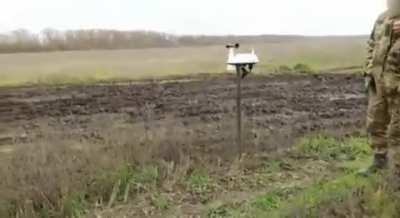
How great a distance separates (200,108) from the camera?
16.5 meters

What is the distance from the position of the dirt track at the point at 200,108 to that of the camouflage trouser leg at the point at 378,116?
2947 mm

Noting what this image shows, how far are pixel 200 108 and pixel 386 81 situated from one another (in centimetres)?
1021

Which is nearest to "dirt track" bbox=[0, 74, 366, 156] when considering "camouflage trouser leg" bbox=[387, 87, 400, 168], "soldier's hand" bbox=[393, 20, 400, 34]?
"camouflage trouser leg" bbox=[387, 87, 400, 168]

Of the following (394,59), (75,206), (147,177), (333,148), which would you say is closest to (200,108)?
(333,148)

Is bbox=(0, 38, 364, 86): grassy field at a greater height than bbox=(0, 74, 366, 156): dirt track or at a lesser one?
lesser

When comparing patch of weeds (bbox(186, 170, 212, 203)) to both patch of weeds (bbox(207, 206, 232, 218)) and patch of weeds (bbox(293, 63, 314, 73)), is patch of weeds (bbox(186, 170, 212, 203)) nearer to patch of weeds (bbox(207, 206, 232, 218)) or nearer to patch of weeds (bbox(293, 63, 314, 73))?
patch of weeds (bbox(207, 206, 232, 218))

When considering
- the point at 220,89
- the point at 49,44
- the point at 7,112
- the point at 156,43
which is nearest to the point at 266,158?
the point at 7,112

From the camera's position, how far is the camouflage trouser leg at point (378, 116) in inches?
264

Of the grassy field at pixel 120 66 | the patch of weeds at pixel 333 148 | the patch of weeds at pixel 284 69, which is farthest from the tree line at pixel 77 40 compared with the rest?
the patch of weeds at pixel 333 148

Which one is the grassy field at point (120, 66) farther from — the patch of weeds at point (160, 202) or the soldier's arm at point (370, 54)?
the soldier's arm at point (370, 54)

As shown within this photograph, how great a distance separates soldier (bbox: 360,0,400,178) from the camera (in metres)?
6.28

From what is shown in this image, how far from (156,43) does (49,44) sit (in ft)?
30.3

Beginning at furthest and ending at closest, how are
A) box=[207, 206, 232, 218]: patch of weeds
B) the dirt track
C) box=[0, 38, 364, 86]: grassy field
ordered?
box=[0, 38, 364, 86]: grassy field, the dirt track, box=[207, 206, 232, 218]: patch of weeds

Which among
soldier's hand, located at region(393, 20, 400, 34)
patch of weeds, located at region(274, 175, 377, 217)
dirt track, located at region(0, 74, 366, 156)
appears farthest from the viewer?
dirt track, located at region(0, 74, 366, 156)
